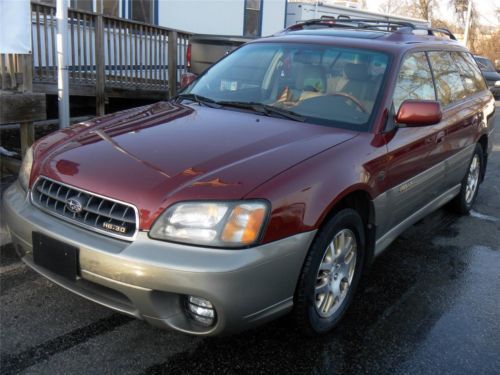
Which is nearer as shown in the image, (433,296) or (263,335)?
(263,335)

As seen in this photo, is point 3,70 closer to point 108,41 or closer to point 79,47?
point 79,47

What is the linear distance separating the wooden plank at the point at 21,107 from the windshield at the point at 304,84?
2.14 m

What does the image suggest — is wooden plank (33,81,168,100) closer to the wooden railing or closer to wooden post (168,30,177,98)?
the wooden railing

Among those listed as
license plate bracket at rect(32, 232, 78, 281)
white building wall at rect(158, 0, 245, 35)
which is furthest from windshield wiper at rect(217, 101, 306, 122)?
white building wall at rect(158, 0, 245, 35)

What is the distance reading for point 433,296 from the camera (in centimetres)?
382

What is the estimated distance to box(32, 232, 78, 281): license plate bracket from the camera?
2.72m

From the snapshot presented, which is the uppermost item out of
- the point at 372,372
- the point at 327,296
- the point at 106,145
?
the point at 106,145

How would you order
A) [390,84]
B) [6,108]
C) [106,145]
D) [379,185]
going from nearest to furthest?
[106,145], [379,185], [390,84], [6,108]

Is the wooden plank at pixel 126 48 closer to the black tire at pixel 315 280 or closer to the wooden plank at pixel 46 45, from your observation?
the wooden plank at pixel 46 45

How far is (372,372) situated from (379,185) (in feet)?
3.74

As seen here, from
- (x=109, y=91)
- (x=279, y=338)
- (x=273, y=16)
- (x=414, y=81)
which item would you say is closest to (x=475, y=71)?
(x=414, y=81)

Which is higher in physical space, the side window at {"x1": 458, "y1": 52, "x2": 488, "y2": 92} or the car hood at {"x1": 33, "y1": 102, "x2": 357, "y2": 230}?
the side window at {"x1": 458, "y1": 52, "x2": 488, "y2": 92}

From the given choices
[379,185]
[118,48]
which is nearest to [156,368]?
[379,185]

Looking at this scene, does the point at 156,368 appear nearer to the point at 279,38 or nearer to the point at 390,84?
the point at 390,84
